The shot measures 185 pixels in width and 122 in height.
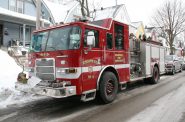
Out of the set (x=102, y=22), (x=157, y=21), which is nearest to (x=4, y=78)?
(x=102, y=22)

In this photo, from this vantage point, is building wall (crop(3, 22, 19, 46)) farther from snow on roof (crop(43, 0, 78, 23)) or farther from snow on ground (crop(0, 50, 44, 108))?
snow on ground (crop(0, 50, 44, 108))

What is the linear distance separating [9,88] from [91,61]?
422cm

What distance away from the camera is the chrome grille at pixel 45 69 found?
748 cm

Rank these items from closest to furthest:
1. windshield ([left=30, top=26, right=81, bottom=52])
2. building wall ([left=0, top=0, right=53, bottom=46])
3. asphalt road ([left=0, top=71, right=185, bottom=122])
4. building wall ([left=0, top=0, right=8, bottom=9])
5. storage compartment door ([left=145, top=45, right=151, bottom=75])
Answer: asphalt road ([left=0, top=71, right=185, bottom=122]) → windshield ([left=30, top=26, right=81, bottom=52]) → storage compartment door ([left=145, top=45, right=151, bottom=75]) → building wall ([left=0, top=0, right=53, bottom=46]) → building wall ([left=0, top=0, right=8, bottom=9])

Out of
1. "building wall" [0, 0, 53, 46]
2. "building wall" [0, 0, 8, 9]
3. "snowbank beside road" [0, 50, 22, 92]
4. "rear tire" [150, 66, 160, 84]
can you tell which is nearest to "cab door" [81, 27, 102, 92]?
"snowbank beside road" [0, 50, 22, 92]

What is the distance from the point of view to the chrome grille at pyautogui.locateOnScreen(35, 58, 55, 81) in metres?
7.48

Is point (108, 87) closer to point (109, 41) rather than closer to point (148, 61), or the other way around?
point (109, 41)

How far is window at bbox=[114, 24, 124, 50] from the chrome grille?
277 centimetres

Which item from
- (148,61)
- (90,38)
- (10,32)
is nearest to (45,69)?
(90,38)

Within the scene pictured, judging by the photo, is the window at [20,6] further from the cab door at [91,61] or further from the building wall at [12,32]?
the cab door at [91,61]

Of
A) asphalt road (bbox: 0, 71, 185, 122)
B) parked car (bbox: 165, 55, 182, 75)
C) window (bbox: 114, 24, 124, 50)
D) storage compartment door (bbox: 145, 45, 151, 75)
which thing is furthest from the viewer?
parked car (bbox: 165, 55, 182, 75)

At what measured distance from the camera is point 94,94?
25.5ft

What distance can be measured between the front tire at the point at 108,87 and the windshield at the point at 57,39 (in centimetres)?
173

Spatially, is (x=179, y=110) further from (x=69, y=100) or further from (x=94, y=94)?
(x=69, y=100)
